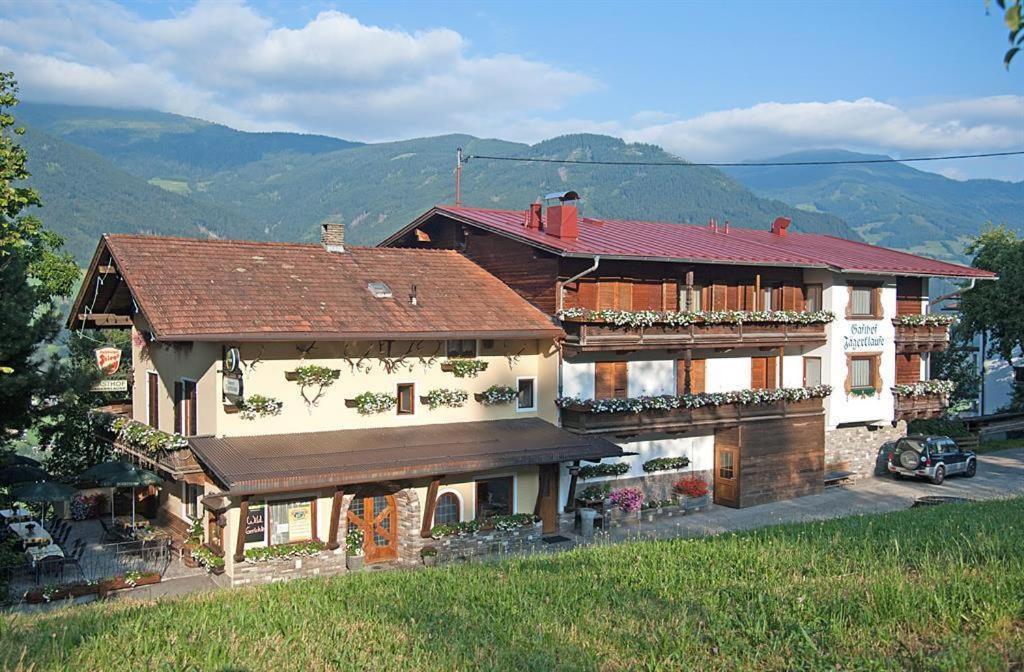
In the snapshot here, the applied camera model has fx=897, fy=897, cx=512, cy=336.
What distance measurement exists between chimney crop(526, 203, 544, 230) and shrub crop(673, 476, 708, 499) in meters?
8.96

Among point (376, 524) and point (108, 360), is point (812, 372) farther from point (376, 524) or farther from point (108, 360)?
point (108, 360)

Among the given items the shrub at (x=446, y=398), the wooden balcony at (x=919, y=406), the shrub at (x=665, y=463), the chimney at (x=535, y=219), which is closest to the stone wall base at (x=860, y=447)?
the wooden balcony at (x=919, y=406)

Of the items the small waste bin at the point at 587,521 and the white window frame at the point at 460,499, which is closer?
the white window frame at the point at 460,499

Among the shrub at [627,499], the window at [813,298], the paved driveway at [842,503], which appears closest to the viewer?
the paved driveway at [842,503]

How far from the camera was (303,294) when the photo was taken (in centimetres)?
2223

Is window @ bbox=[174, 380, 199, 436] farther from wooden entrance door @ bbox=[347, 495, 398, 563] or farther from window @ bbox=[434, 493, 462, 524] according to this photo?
window @ bbox=[434, 493, 462, 524]

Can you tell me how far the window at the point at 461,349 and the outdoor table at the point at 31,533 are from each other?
10.5m

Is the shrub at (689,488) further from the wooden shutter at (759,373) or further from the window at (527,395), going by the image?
the window at (527,395)

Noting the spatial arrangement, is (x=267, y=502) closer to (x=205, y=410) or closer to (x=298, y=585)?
(x=205, y=410)

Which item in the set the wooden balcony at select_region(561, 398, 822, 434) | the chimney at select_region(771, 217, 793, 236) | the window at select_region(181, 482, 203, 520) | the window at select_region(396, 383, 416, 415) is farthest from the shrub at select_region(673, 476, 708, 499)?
the window at select_region(181, 482, 203, 520)

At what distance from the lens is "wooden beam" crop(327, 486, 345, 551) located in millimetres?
19797

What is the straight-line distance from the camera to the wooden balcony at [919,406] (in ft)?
104

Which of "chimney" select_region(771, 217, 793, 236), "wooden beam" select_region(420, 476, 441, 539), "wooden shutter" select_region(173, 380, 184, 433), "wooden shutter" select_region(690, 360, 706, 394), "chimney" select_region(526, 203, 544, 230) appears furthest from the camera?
"chimney" select_region(771, 217, 793, 236)

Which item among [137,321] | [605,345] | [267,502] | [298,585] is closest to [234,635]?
[298,585]
